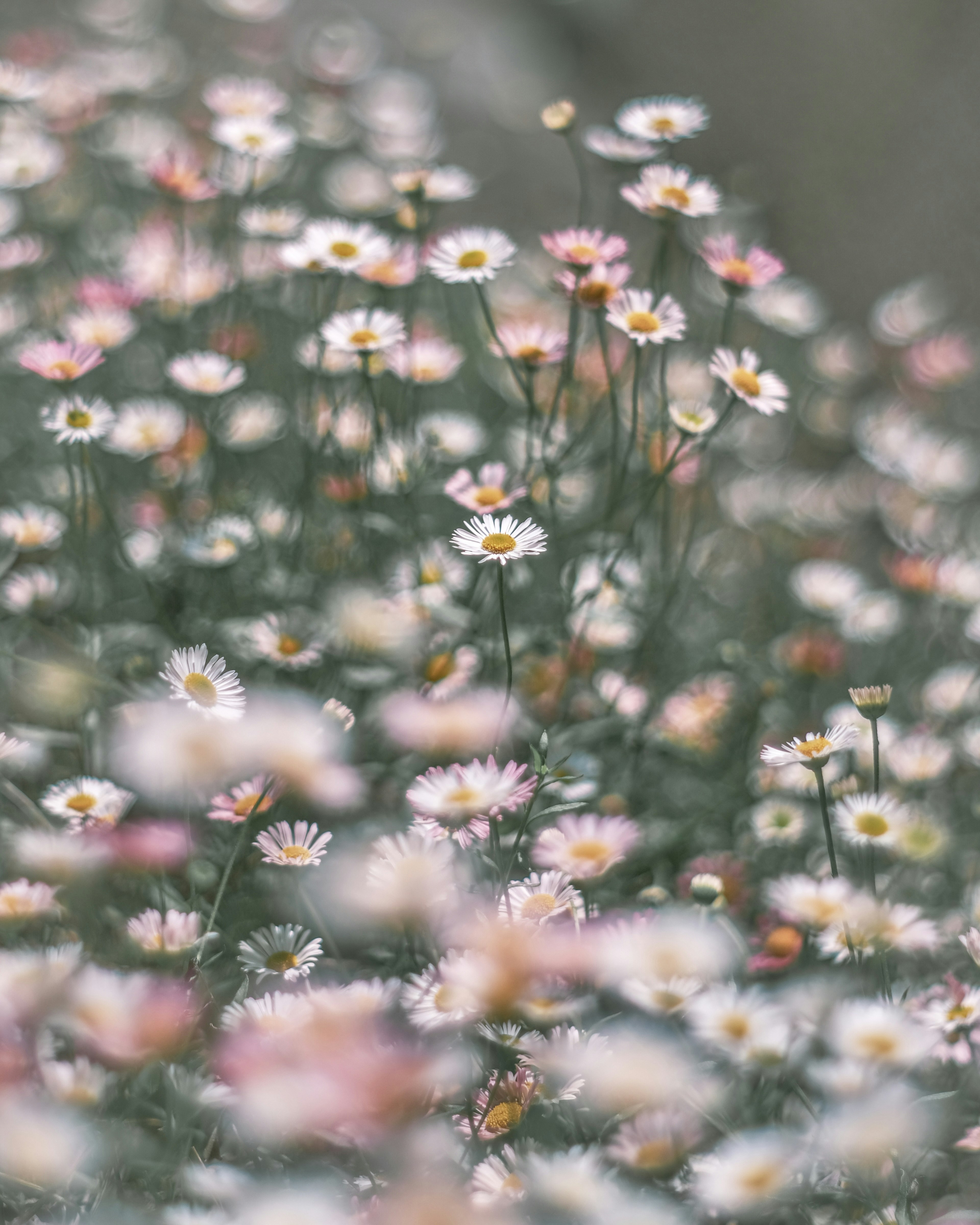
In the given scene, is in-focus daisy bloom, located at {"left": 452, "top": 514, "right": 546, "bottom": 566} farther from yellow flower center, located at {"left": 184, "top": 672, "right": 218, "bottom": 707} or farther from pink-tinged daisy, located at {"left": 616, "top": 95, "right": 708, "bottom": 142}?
pink-tinged daisy, located at {"left": 616, "top": 95, "right": 708, "bottom": 142}

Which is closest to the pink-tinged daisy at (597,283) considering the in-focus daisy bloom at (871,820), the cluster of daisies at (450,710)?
the cluster of daisies at (450,710)

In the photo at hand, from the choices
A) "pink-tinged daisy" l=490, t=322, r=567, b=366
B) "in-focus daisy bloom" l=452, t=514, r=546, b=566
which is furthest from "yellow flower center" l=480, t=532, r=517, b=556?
"pink-tinged daisy" l=490, t=322, r=567, b=366

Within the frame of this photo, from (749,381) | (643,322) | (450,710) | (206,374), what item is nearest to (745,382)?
(749,381)

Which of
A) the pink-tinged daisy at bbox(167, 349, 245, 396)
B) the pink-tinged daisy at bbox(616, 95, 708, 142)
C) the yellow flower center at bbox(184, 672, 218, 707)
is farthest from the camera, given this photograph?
the pink-tinged daisy at bbox(167, 349, 245, 396)

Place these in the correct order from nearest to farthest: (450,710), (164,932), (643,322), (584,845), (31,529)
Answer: (164,932), (584,845), (450,710), (643,322), (31,529)

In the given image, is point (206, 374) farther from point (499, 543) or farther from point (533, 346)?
A: point (499, 543)

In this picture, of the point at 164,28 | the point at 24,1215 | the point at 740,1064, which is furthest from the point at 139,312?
the point at 164,28
